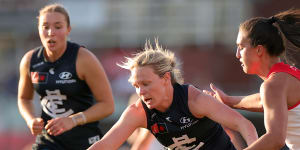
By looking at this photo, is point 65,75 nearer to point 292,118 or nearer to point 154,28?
point 292,118

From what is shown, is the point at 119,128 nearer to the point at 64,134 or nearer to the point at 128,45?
the point at 64,134

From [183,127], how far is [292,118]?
0.82 metres

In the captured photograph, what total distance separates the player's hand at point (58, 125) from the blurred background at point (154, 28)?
49.0 feet

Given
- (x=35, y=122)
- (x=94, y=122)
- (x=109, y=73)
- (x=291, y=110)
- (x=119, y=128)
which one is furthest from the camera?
(x=109, y=73)

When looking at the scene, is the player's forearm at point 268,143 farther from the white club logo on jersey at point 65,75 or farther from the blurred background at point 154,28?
the blurred background at point 154,28

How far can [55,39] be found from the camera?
5.82 metres

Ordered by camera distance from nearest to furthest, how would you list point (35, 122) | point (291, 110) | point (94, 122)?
point (291, 110), point (35, 122), point (94, 122)

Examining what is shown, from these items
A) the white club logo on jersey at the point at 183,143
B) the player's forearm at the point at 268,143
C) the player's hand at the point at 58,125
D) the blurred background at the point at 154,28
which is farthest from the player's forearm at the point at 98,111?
the blurred background at the point at 154,28

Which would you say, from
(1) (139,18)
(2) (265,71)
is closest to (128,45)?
(1) (139,18)

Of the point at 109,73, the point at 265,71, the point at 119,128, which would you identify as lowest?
the point at 109,73

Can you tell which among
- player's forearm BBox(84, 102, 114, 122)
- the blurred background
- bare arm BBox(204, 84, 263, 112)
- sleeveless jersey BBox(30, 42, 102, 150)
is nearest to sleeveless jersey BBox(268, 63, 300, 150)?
bare arm BBox(204, 84, 263, 112)

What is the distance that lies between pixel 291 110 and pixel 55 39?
2.34m

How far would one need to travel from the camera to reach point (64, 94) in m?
5.79

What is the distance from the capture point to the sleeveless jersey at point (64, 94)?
5.79 metres
